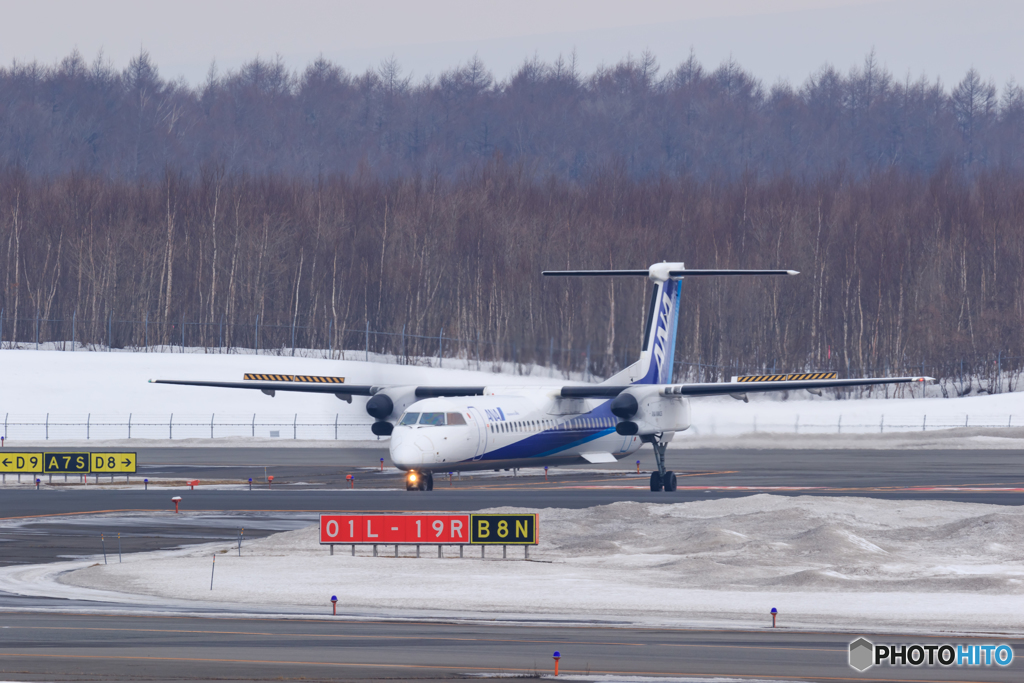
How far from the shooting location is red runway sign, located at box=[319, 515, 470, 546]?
2614 centimetres

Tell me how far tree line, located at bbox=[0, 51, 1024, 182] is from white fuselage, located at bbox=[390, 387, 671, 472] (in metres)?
121

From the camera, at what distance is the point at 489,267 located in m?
99.2

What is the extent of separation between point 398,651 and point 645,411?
1009 inches

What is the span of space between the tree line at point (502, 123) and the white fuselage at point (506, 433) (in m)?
121

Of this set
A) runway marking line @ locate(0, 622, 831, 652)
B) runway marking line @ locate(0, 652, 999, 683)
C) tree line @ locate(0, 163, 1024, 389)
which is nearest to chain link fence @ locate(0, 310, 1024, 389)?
tree line @ locate(0, 163, 1024, 389)

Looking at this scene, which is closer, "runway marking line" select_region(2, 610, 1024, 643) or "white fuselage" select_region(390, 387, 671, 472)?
"runway marking line" select_region(2, 610, 1024, 643)

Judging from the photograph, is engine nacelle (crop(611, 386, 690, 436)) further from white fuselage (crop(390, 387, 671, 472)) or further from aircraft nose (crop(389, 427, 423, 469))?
aircraft nose (crop(389, 427, 423, 469))

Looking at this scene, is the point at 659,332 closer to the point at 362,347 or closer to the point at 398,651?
the point at 398,651

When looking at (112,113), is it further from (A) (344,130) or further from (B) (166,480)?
(B) (166,480)

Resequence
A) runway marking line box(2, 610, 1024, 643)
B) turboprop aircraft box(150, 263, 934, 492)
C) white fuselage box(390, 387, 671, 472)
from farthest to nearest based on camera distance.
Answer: turboprop aircraft box(150, 263, 934, 492) → white fuselage box(390, 387, 671, 472) → runway marking line box(2, 610, 1024, 643)

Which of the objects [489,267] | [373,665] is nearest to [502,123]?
[489,267]

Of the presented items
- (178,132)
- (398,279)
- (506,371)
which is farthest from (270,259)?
(178,132)

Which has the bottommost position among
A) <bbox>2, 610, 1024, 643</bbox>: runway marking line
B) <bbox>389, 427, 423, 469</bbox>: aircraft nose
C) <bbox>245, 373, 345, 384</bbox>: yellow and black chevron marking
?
<bbox>2, 610, 1024, 643</bbox>: runway marking line

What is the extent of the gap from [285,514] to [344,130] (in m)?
153
